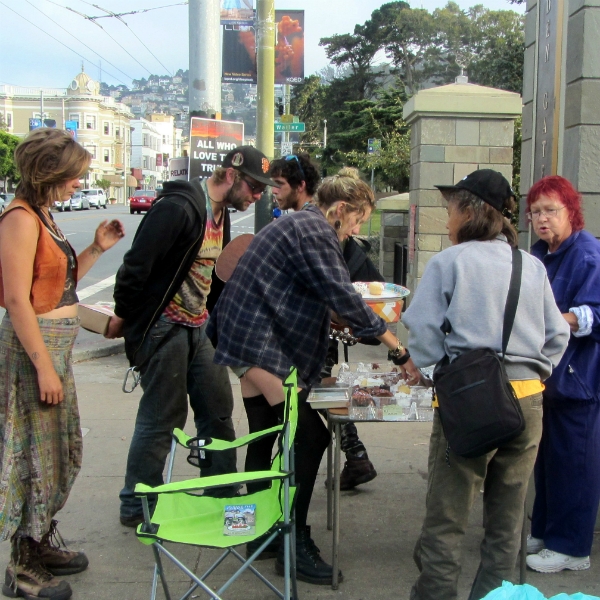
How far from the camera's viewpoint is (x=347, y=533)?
382cm

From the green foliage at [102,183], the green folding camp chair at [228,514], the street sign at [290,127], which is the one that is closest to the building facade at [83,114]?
the green foliage at [102,183]

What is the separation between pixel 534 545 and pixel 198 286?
209 cm

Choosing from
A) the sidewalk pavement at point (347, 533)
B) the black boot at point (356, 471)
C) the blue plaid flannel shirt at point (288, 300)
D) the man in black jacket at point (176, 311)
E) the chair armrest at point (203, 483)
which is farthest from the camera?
the black boot at point (356, 471)

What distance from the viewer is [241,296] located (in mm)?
3182

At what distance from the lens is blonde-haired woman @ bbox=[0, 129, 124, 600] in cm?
293

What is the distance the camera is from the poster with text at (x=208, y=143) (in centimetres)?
850

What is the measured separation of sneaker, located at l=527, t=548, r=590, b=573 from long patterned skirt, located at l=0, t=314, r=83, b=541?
2142mm

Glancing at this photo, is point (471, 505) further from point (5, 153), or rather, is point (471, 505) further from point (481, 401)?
point (5, 153)

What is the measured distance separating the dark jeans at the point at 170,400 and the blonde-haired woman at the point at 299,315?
40cm

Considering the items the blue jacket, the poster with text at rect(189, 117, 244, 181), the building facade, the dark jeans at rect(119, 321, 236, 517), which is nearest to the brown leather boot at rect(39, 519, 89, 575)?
the dark jeans at rect(119, 321, 236, 517)

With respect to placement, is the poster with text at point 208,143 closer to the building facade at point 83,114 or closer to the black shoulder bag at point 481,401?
the black shoulder bag at point 481,401

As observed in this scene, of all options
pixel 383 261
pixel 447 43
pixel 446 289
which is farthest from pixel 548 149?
pixel 447 43

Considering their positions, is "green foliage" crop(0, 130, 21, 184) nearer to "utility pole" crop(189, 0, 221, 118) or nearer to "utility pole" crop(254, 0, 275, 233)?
"utility pole" crop(254, 0, 275, 233)

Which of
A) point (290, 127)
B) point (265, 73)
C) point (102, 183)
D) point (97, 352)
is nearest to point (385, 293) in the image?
point (97, 352)
